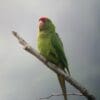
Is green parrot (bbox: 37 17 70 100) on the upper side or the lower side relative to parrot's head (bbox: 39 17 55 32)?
lower

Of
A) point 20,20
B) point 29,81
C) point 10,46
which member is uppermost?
point 20,20

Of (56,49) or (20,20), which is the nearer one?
(56,49)

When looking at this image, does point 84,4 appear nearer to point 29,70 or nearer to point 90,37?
point 90,37

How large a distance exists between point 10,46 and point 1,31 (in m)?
0.09

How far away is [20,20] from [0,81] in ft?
1.02

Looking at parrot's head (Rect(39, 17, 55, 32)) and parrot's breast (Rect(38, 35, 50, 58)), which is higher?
parrot's head (Rect(39, 17, 55, 32))

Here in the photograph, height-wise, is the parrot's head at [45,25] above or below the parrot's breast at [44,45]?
above

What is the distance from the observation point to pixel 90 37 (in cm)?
145

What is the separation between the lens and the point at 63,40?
143cm

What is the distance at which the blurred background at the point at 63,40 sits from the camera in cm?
141

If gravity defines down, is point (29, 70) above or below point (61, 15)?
below

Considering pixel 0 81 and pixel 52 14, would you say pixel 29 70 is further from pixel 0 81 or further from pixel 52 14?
pixel 52 14

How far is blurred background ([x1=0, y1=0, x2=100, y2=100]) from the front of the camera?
4.61 feet

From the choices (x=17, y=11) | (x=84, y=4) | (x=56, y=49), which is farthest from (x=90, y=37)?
(x=17, y=11)
